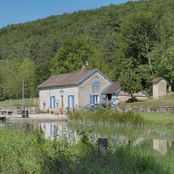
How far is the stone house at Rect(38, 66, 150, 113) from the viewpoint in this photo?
2163 inches

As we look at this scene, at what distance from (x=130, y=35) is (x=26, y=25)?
8748 cm

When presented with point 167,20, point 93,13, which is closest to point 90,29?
Result: point 93,13

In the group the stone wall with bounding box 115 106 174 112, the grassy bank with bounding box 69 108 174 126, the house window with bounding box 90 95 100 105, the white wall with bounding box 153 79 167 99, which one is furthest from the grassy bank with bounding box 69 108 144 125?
the white wall with bounding box 153 79 167 99

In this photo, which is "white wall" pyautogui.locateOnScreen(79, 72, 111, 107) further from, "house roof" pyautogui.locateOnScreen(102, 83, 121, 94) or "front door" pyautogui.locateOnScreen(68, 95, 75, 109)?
"front door" pyautogui.locateOnScreen(68, 95, 75, 109)

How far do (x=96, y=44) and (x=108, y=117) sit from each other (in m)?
79.3

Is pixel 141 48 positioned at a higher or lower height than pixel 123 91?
higher

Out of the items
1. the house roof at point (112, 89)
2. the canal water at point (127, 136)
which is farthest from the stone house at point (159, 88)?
the canal water at point (127, 136)

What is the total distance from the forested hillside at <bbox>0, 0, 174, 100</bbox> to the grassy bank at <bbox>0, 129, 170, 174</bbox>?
5143 cm

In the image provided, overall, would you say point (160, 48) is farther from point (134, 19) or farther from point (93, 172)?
point (93, 172)

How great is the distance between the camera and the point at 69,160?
10.7 metres

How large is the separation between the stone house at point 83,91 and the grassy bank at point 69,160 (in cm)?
4163

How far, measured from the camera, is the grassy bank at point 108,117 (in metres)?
31.9

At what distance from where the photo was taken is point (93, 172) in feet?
30.4

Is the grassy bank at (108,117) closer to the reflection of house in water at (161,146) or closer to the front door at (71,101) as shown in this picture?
the reflection of house in water at (161,146)
